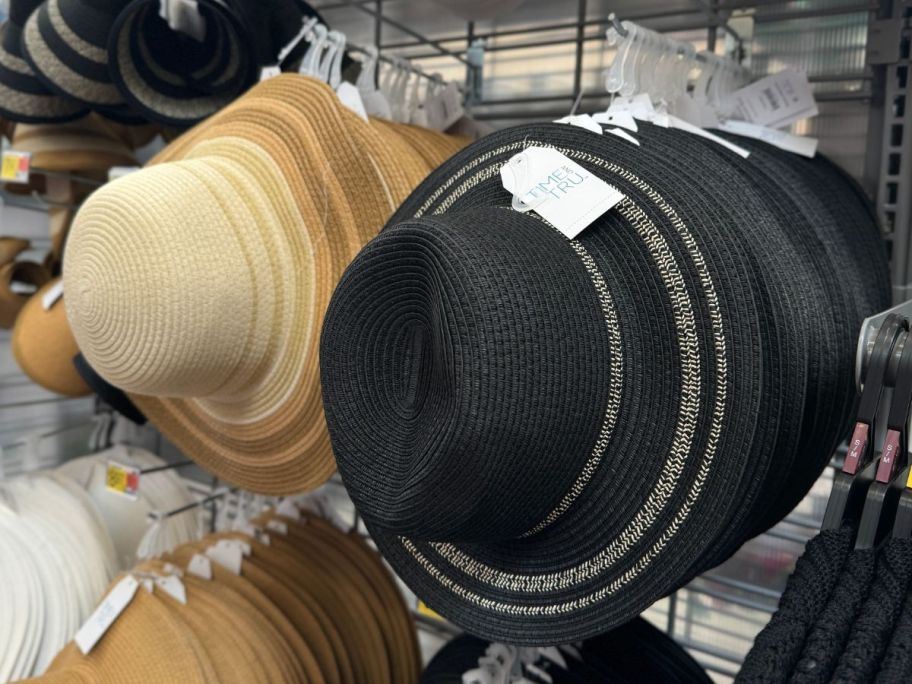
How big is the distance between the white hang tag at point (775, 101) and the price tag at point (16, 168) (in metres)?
1.07

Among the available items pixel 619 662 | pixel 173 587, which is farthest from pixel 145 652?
pixel 619 662

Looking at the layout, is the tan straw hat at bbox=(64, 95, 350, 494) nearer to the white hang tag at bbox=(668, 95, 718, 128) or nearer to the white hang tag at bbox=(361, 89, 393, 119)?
the white hang tag at bbox=(361, 89, 393, 119)

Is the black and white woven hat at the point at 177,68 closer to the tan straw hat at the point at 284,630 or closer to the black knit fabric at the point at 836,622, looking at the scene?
the tan straw hat at the point at 284,630

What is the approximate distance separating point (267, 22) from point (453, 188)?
485 mm

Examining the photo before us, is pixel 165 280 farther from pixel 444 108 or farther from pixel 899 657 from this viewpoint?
pixel 899 657

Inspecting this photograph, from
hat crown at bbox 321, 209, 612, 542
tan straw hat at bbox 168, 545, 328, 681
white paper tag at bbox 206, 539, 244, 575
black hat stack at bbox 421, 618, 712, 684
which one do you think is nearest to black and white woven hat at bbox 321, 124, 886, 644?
hat crown at bbox 321, 209, 612, 542

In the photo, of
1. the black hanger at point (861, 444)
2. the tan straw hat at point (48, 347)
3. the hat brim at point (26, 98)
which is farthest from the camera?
the tan straw hat at point (48, 347)

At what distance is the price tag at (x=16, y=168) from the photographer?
1349 mm

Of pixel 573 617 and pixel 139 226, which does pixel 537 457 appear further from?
pixel 139 226

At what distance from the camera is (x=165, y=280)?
2.60 feet

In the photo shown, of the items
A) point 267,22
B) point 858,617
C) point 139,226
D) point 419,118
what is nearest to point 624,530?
point 858,617

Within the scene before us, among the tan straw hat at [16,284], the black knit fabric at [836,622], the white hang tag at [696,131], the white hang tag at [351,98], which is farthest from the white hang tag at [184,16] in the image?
the black knit fabric at [836,622]

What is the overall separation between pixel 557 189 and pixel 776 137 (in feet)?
1.28

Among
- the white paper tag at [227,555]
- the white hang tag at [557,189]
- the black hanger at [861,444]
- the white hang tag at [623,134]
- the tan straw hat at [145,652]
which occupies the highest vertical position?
the white hang tag at [623,134]
